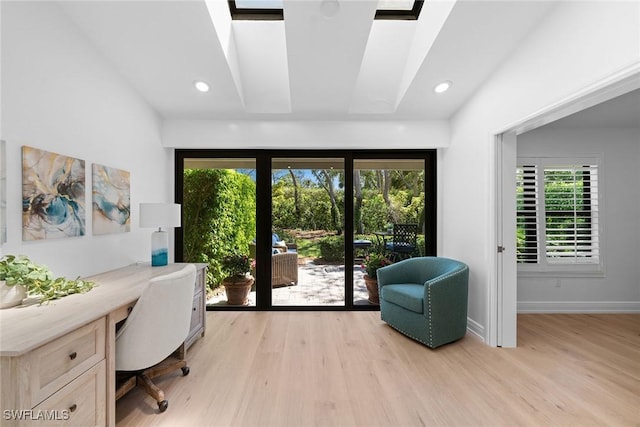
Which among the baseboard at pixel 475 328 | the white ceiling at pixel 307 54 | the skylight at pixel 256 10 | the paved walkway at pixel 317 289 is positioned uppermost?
the skylight at pixel 256 10

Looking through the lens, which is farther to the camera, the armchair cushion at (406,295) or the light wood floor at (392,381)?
the armchair cushion at (406,295)

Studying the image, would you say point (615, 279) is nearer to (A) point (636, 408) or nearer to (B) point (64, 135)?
(A) point (636, 408)

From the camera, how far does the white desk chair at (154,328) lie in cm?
165

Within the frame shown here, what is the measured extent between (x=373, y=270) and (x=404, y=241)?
0.56m

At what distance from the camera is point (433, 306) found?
2.57 m

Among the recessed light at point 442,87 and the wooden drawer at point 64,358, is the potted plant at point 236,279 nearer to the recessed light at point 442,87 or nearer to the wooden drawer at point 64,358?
the wooden drawer at point 64,358

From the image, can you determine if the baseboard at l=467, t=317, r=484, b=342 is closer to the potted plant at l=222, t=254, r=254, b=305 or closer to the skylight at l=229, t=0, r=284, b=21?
the potted plant at l=222, t=254, r=254, b=305

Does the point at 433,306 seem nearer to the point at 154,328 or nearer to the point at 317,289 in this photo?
the point at 317,289

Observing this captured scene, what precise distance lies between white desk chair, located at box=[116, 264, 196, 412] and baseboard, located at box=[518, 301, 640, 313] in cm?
388

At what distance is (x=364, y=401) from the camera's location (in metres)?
1.89

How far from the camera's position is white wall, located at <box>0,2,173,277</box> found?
1.67 m

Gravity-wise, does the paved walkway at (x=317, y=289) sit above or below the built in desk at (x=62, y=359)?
below

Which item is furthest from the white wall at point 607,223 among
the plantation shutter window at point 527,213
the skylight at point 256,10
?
the skylight at point 256,10

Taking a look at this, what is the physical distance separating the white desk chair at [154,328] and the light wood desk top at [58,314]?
0.44 feet
